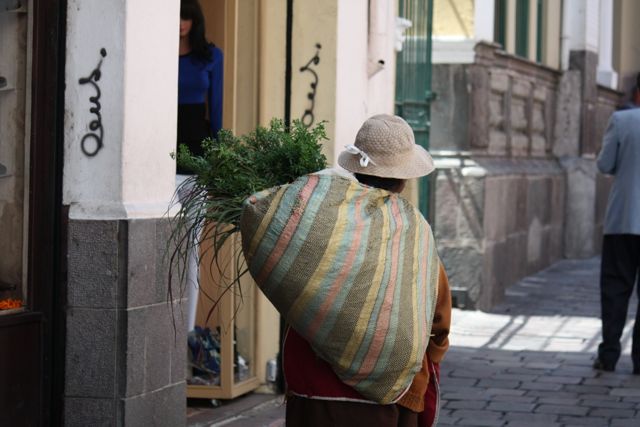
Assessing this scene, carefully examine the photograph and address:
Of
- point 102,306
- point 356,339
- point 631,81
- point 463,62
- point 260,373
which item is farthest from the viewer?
point 631,81

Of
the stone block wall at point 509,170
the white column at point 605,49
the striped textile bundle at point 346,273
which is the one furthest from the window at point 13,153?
the white column at point 605,49

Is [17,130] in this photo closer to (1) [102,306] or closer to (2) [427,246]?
(1) [102,306]

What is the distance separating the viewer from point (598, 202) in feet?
63.0

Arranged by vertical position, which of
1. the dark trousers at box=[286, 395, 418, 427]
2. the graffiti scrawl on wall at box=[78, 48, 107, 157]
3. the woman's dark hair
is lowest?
the dark trousers at box=[286, 395, 418, 427]

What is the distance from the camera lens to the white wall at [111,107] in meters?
5.95

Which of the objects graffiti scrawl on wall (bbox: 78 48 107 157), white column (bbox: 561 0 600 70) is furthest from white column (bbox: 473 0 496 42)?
graffiti scrawl on wall (bbox: 78 48 107 157)

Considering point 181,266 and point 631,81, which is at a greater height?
point 631,81

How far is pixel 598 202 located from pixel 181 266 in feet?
44.0

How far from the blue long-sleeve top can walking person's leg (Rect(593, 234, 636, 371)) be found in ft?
10.5

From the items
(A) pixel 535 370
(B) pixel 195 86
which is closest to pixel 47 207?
(B) pixel 195 86

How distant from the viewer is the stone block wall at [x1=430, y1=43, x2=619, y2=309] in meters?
12.7

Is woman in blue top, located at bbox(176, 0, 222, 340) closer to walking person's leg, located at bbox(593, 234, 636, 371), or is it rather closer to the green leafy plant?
the green leafy plant

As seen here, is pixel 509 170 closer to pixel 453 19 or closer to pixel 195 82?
pixel 453 19

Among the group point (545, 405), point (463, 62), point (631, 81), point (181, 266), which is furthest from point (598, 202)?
point (181, 266)
